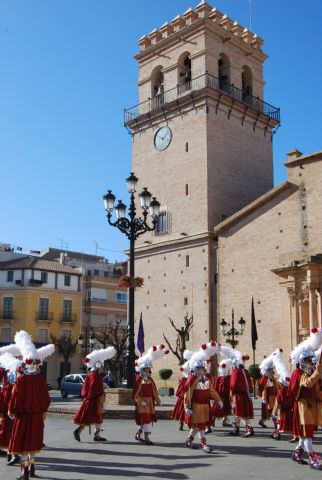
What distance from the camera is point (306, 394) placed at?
9.94m

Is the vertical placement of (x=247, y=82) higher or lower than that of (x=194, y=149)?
higher

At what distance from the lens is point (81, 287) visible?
53656 mm

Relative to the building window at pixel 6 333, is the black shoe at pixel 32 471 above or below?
below

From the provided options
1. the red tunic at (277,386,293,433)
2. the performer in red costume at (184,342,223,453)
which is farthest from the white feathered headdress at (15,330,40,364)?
the red tunic at (277,386,293,433)

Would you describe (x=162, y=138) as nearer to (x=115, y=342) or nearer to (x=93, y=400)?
(x=115, y=342)

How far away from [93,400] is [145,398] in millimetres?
1110

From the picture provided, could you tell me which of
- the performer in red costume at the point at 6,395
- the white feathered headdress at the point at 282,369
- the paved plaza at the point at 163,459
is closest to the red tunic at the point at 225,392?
the paved plaza at the point at 163,459

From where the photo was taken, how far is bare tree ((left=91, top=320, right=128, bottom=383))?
39188 millimetres

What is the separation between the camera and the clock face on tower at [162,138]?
120 ft

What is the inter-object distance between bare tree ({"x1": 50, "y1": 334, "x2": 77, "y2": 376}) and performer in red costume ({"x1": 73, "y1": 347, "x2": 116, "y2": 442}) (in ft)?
118

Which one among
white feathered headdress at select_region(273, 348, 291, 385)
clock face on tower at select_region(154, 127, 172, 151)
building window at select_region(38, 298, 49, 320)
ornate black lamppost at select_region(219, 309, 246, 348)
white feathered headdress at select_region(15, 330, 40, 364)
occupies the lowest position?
white feathered headdress at select_region(273, 348, 291, 385)

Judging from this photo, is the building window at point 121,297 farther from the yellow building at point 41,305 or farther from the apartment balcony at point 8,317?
the apartment balcony at point 8,317

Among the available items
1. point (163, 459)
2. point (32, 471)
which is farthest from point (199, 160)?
point (32, 471)

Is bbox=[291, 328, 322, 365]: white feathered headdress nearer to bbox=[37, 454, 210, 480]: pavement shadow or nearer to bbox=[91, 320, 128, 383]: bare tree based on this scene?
bbox=[37, 454, 210, 480]: pavement shadow
